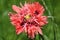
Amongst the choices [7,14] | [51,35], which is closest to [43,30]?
[51,35]

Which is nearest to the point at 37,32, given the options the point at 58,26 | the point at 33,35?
the point at 33,35

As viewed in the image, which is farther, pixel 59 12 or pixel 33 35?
pixel 59 12

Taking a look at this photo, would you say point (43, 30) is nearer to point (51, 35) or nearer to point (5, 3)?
point (51, 35)

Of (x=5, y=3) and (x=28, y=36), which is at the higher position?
(x=5, y=3)
